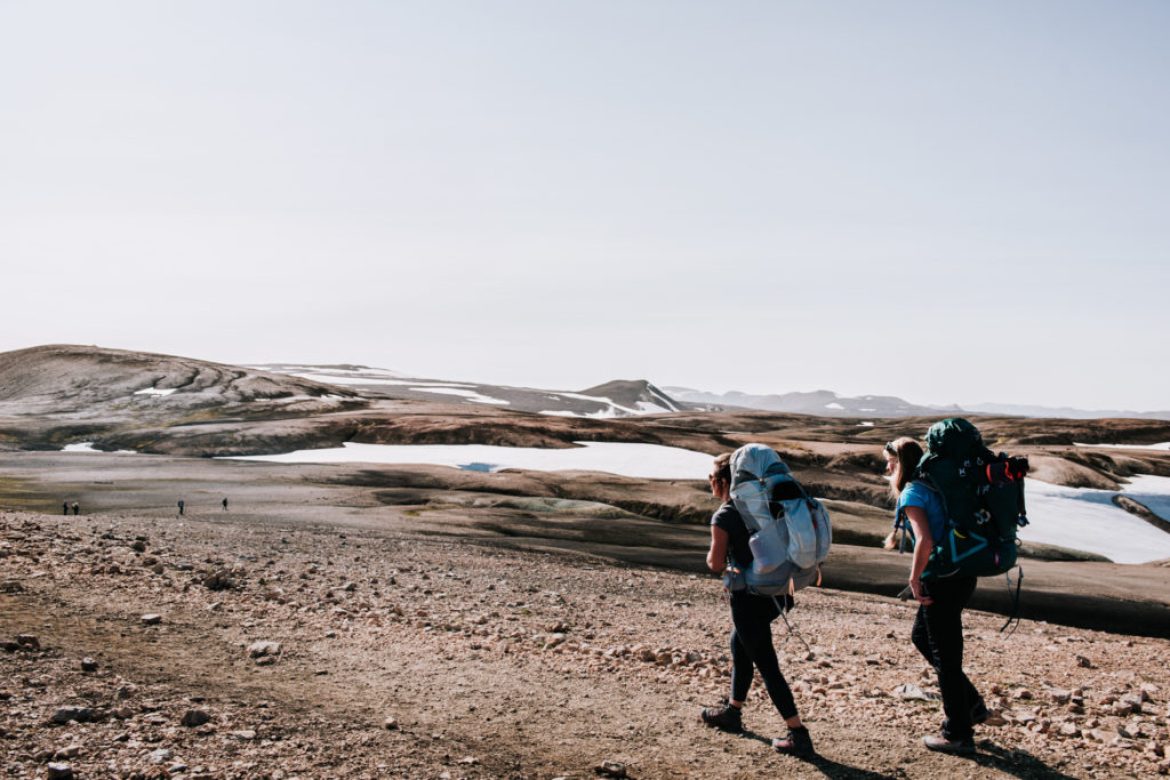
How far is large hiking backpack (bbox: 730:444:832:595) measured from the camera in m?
7.89

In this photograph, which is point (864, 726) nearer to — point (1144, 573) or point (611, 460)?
point (1144, 573)

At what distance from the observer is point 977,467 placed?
26.4ft

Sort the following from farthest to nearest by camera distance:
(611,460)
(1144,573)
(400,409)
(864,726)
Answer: (400,409) → (611,460) → (1144,573) → (864,726)

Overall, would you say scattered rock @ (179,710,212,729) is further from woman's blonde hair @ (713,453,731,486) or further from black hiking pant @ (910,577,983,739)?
black hiking pant @ (910,577,983,739)

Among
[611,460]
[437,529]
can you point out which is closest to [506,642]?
[437,529]

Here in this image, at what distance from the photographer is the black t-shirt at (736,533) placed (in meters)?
8.12

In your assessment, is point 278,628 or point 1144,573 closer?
point 278,628

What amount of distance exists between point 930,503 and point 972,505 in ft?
1.31

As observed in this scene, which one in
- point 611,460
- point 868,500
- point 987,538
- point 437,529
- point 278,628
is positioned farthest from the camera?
point 611,460

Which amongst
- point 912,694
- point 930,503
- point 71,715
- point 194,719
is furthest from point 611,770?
point 71,715

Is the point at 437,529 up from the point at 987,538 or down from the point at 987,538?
down

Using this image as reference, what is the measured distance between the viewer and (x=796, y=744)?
8211 mm

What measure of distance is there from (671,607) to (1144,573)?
91.1ft

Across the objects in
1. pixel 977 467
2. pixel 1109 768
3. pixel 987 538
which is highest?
pixel 977 467
